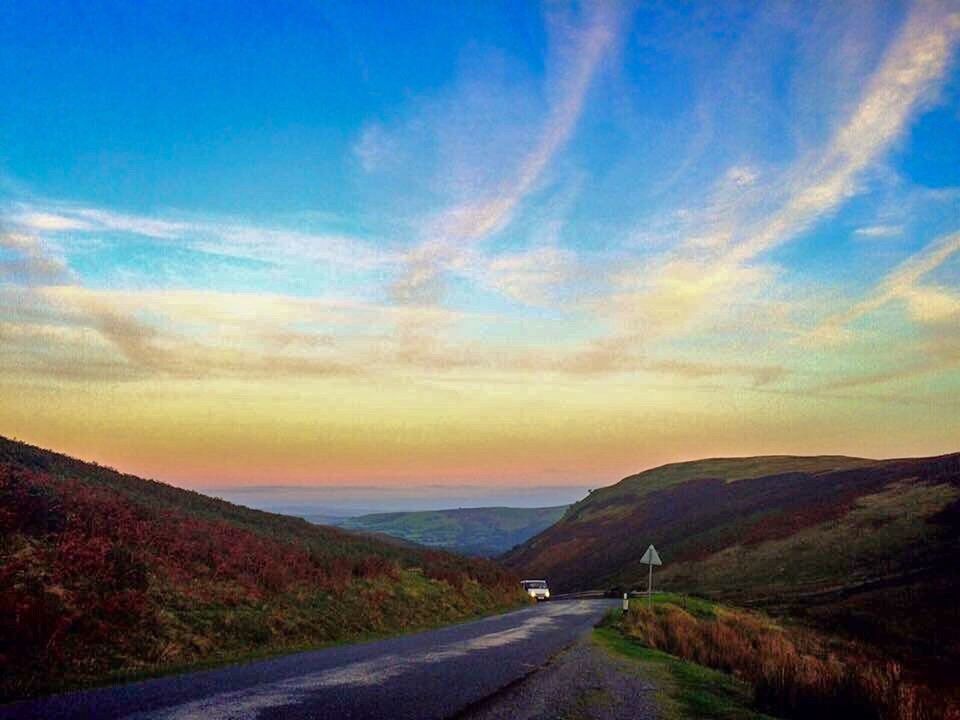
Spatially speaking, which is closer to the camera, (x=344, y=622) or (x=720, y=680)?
(x=720, y=680)

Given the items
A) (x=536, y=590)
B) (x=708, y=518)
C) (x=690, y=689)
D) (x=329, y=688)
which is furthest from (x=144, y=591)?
(x=708, y=518)

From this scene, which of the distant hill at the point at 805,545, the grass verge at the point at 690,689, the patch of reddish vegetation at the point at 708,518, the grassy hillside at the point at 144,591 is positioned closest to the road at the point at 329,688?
the grassy hillside at the point at 144,591

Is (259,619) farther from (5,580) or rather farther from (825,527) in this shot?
(825,527)

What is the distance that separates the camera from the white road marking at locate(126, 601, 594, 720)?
920cm

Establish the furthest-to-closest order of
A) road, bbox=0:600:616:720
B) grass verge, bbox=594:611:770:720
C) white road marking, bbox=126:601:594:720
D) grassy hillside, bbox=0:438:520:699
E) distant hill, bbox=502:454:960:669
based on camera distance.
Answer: distant hill, bbox=502:454:960:669 < grassy hillside, bbox=0:438:520:699 < grass verge, bbox=594:611:770:720 < road, bbox=0:600:616:720 < white road marking, bbox=126:601:594:720

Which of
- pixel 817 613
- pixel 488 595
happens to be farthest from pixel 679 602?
pixel 488 595

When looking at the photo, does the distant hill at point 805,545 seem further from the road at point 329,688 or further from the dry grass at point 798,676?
the road at point 329,688

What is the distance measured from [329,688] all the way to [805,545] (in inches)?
2401

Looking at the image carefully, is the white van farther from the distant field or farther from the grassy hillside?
the grassy hillside

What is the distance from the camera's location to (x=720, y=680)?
16.2m

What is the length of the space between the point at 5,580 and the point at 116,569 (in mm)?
3277

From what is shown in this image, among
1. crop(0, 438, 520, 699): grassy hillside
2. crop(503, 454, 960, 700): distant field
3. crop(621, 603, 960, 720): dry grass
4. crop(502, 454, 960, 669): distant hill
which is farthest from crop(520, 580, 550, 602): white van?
crop(621, 603, 960, 720): dry grass

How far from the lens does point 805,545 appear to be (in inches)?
2442

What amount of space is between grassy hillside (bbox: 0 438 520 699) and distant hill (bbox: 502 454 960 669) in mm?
26179
